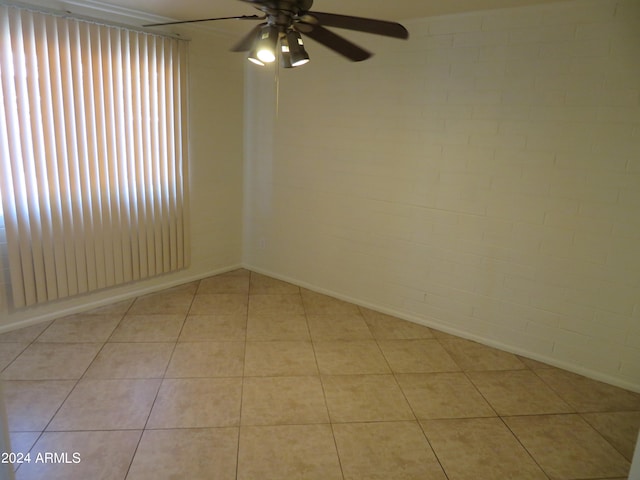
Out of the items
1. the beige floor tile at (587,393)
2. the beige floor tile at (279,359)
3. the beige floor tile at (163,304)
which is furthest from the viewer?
the beige floor tile at (163,304)

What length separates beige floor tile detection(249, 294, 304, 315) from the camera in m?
3.92

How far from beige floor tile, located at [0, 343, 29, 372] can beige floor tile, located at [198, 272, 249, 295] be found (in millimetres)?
1561

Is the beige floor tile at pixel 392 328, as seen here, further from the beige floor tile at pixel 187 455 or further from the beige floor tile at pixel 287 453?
the beige floor tile at pixel 187 455

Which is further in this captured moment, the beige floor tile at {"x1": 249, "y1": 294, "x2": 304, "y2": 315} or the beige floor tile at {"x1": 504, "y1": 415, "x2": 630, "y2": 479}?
the beige floor tile at {"x1": 249, "y1": 294, "x2": 304, "y2": 315}

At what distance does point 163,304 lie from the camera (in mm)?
3951

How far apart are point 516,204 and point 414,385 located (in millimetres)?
1511

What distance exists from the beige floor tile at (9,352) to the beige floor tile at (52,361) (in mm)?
33

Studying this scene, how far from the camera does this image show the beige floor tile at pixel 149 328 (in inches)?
130

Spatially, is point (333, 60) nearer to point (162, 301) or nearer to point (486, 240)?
point (486, 240)

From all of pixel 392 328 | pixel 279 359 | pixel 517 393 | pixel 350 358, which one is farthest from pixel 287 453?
pixel 392 328

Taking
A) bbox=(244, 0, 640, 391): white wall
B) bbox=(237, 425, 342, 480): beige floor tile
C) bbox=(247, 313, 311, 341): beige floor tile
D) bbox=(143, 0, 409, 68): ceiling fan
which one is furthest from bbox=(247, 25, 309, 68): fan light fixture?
bbox=(247, 313, 311, 341): beige floor tile

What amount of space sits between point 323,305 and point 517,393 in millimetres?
1859

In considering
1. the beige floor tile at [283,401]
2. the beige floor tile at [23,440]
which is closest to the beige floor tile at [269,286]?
the beige floor tile at [283,401]

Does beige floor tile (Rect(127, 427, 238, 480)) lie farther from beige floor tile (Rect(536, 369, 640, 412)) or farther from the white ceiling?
the white ceiling
